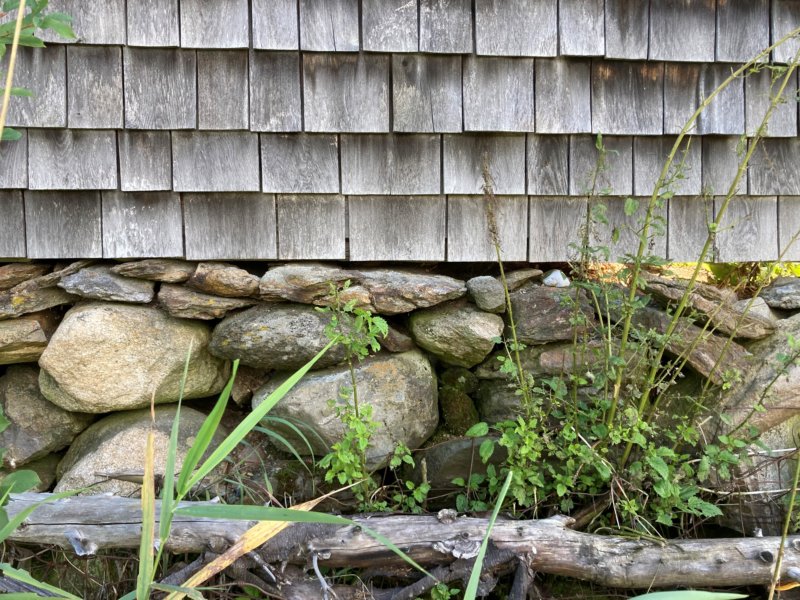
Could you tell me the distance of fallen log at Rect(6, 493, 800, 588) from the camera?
210 centimetres

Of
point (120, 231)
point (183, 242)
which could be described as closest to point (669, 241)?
point (183, 242)

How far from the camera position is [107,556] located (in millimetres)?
2176

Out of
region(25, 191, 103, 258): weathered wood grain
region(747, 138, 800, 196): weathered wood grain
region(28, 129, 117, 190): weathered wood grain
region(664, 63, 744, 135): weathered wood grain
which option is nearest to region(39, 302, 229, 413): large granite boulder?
region(25, 191, 103, 258): weathered wood grain

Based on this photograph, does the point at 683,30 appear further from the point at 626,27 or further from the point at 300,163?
the point at 300,163

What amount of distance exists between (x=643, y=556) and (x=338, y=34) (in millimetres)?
1951

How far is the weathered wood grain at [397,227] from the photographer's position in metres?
2.58

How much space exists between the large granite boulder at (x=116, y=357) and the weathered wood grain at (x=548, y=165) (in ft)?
4.46

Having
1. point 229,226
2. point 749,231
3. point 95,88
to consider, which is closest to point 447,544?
point 229,226

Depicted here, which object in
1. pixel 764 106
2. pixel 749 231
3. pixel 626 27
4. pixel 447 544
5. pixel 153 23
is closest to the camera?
pixel 447 544

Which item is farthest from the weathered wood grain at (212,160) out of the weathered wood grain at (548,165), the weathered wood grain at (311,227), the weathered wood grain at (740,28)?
the weathered wood grain at (740,28)

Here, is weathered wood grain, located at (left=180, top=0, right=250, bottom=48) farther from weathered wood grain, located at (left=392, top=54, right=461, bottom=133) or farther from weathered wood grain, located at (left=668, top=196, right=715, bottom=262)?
weathered wood grain, located at (left=668, top=196, right=715, bottom=262)

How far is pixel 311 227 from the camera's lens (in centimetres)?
257

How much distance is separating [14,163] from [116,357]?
754 millimetres

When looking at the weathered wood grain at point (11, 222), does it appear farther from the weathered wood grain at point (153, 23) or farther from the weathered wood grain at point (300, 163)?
the weathered wood grain at point (300, 163)
